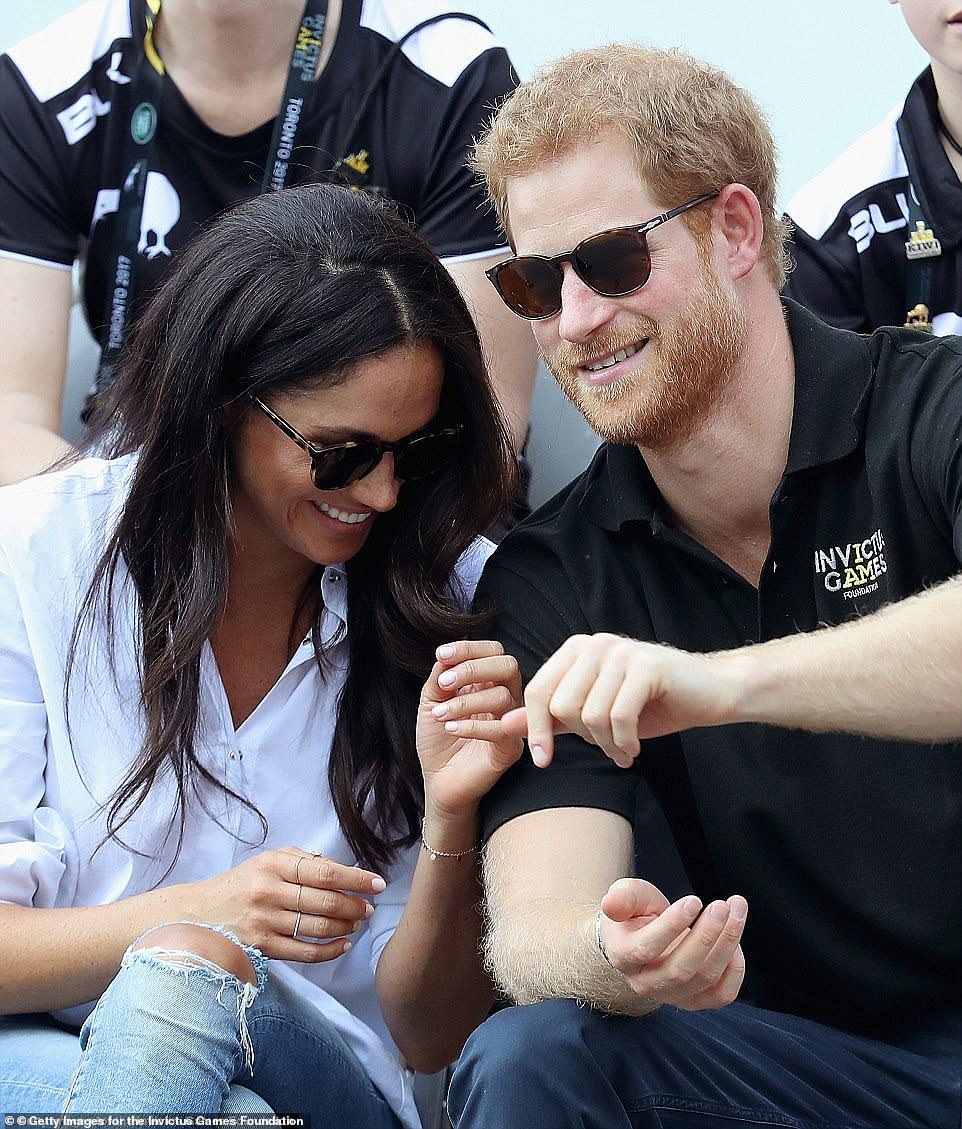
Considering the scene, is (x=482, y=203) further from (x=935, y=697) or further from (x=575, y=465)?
(x=935, y=697)

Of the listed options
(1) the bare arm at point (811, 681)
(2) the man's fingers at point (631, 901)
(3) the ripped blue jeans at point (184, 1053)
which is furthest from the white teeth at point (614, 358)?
(3) the ripped blue jeans at point (184, 1053)

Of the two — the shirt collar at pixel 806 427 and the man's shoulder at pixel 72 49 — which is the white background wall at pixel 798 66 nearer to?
the man's shoulder at pixel 72 49

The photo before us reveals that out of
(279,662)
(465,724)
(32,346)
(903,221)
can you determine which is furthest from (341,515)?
(903,221)

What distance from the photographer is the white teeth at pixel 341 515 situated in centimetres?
207

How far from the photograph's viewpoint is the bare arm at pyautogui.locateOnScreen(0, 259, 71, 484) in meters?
2.74

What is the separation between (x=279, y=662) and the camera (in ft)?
7.09

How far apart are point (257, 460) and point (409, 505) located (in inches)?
9.2

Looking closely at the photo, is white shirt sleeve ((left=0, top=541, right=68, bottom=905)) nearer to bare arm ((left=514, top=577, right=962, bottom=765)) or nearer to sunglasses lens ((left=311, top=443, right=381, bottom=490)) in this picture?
sunglasses lens ((left=311, top=443, right=381, bottom=490))

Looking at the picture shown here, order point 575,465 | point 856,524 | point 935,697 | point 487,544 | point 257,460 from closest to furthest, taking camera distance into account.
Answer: point 935,697
point 856,524
point 257,460
point 487,544
point 575,465

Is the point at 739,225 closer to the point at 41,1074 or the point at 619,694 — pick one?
the point at 619,694

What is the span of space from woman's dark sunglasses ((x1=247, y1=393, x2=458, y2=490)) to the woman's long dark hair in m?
0.05

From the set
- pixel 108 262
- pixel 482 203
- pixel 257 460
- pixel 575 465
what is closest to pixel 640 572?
pixel 257 460

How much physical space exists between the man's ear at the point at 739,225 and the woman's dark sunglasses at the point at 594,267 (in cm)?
8

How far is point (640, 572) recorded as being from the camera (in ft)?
6.62
